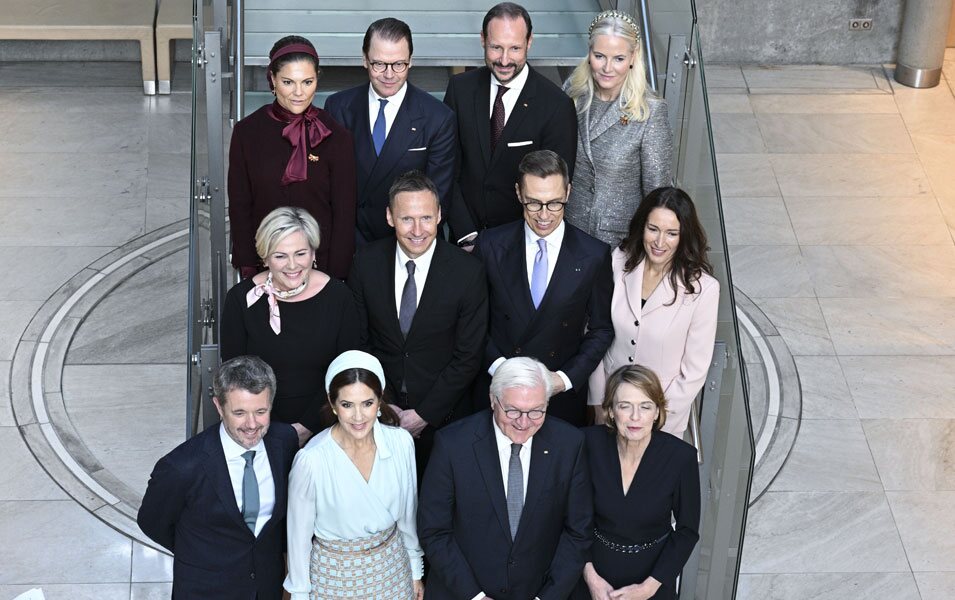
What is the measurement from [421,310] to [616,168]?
1102 mm

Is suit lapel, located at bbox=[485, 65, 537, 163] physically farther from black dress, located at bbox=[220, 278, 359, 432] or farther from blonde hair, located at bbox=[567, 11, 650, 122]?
black dress, located at bbox=[220, 278, 359, 432]

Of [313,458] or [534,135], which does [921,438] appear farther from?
[313,458]

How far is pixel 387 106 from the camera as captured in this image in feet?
19.0

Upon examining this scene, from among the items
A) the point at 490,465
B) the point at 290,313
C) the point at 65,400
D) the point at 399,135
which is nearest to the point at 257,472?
the point at 290,313

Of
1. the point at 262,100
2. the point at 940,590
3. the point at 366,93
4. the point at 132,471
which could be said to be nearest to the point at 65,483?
the point at 132,471

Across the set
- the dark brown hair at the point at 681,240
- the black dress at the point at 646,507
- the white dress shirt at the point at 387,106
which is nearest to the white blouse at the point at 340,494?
the black dress at the point at 646,507

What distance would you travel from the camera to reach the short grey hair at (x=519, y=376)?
4.79m

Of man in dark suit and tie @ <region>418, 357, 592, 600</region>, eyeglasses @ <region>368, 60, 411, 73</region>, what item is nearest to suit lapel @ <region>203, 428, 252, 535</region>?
man in dark suit and tie @ <region>418, 357, 592, 600</region>

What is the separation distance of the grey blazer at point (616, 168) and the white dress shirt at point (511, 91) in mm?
272

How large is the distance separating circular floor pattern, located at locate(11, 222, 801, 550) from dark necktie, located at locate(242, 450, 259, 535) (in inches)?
78.0

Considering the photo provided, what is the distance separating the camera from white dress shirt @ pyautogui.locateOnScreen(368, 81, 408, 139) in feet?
19.0

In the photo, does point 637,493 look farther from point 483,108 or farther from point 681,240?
point 483,108

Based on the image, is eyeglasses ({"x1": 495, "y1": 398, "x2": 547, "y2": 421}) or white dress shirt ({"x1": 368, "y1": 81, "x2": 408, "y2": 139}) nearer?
eyeglasses ({"x1": 495, "y1": 398, "x2": 547, "y2": 421})

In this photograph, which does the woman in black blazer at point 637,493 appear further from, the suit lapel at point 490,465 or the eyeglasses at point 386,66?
the eyeglasses at point 386,66
